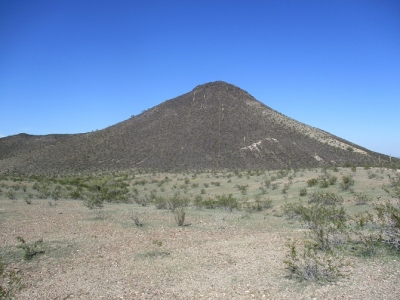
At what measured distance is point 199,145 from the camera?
72.0 meters

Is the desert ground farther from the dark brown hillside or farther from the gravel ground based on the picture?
the dark brown hillside

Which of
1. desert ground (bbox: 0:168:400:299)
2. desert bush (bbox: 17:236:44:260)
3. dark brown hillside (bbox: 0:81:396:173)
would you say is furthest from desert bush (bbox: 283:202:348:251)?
dark brown hillside (bbox: 0:81:396:173)

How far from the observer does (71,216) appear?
15273mm

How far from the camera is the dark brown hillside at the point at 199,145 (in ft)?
212

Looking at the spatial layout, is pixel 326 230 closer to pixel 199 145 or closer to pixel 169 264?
pixel 169 264

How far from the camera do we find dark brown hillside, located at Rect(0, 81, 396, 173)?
6456 cm

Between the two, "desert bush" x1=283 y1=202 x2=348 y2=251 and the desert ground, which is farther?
"desert bush" x1=283 y1=202 x2=348 y2=251

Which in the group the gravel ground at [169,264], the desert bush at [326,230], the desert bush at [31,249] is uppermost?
the desert bush at [326,230]

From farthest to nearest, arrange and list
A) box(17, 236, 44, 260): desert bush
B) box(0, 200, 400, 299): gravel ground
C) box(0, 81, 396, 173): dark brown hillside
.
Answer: box(0, 81, 396, 173): dark brown hillside, box(17, 236, 44, 260): desert bush, box(0, 200, 400, 299): gravel ground

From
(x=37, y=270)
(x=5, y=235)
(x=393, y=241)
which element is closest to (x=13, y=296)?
(x=37, y=270)

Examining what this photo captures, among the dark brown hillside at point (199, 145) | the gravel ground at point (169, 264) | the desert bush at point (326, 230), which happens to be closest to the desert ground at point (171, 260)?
the gravel ground at point (169, 264)

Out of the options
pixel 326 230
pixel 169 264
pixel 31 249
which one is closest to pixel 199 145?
pixel 326 230

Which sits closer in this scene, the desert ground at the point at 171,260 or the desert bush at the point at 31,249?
the desert ground at the point at 171,260

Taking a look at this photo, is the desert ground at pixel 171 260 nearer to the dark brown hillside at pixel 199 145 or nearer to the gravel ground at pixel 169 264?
the gravel ground at pixel 169 264
